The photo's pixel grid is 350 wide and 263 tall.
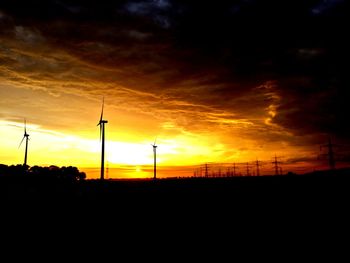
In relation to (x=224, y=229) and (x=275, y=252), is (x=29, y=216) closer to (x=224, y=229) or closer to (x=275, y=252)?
(x=224, y=229)

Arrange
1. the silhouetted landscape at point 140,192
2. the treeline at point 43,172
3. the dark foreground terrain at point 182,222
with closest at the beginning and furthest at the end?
the dark foreground terrain at point 182,222 → the silhouetted landscape at point 140,192 → the treeline at point 43,172

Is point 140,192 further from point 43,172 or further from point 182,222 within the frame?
point 182,222

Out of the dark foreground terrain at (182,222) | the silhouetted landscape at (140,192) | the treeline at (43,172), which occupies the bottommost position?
the dark foreground terrain at (182,222)

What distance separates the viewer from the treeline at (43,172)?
288 feet

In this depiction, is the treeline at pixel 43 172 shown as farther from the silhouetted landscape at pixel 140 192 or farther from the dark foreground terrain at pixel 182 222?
the dark foreground terrain at pixel 182 222

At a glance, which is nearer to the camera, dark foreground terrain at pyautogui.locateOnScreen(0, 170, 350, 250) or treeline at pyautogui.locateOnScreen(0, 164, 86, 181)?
dark foreground terrain at pyautogui.locateOnScreen(0, 170, 350, 250)

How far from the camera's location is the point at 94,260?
78.9ft

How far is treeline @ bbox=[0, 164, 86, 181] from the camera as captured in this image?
3457 inches

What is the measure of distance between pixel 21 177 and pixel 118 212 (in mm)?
48773

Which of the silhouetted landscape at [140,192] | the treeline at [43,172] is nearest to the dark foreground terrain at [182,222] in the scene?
the silhouetted landscape at [140,192]

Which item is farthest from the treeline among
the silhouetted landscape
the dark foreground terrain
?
the dark foreground terrain

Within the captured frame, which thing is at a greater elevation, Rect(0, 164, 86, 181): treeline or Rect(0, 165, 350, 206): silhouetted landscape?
Rect(0, 164, 86, 181): treeline

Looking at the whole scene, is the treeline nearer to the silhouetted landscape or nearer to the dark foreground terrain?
the silhouetted landscape

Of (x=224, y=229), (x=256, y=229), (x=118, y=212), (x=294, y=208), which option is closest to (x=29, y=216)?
(x=118, y=212)
